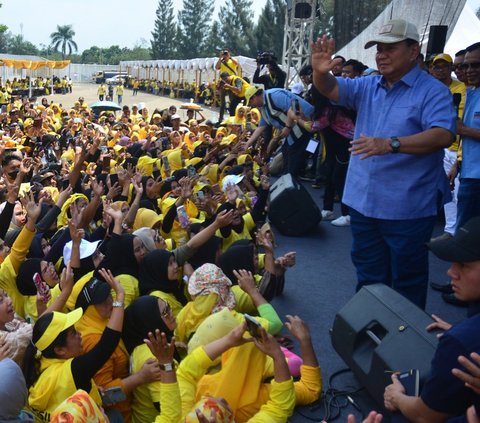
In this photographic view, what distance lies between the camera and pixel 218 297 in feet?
10.9

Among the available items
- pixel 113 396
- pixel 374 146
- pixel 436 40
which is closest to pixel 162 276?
pixel 113 396

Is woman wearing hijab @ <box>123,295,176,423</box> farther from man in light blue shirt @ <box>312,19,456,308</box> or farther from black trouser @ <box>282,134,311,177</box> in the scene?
black trouser @ <box>282,134,311,177</box>

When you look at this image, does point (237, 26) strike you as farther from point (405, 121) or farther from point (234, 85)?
point (405, 121)

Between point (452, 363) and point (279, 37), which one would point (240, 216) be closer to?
point (452, 363)

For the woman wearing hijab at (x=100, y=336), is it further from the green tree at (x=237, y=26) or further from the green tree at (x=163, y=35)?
the green tree at (x=163, y=35)

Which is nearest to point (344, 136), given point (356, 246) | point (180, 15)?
point (356, 246)

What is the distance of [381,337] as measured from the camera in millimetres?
2775

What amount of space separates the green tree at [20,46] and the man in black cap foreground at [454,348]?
335 ft

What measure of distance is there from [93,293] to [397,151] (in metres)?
1.90

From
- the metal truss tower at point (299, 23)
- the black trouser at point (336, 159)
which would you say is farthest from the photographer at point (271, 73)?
the black trouser at point (336, 159)

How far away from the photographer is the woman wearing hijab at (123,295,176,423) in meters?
7.12

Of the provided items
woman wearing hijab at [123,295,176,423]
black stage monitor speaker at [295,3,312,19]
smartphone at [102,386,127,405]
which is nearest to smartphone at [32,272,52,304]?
woman wearing hijab at [123,295,176,423]

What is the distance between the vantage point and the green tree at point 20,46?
9556cm

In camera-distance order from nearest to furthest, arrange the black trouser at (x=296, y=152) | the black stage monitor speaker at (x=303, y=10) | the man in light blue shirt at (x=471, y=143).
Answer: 1. the man in light blue shirt at (x=471, y=143)
2. the black trouser at (x=296, y=152)
3. the black stage monitor speaker at (x=303, y=10)
